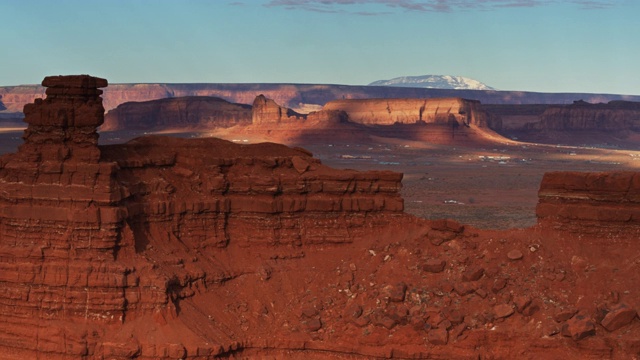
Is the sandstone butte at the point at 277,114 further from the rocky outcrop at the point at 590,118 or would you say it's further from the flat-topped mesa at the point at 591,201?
the flat-topped mesa at the point at 591,201

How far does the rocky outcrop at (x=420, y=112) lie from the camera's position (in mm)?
155250

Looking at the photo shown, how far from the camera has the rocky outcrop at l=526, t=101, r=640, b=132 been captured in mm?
171125

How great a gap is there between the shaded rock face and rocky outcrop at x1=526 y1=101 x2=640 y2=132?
496ft

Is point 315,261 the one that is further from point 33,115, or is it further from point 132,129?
point 132,129

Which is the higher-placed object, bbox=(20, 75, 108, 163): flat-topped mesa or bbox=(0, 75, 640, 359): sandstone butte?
bbox=(20, 75, 108, 163): flat-topped mesa

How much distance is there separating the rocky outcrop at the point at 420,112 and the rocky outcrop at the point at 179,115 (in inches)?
751

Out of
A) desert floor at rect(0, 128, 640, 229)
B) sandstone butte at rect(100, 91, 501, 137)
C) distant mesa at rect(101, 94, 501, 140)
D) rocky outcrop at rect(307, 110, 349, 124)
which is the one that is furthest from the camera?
sandstone butte at rect(100, 91, 501, 137)

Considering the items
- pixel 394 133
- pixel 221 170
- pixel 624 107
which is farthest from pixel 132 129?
pixel 221 170

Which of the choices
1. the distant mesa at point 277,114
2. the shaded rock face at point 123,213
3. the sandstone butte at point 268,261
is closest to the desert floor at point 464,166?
the distant mesa at point 277,114

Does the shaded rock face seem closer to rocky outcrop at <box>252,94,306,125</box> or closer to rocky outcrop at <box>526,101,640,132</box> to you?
rocky outcrop at <box>252,94,306,125</box>

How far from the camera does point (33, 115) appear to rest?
22703 mm

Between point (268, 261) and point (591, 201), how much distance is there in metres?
7.89

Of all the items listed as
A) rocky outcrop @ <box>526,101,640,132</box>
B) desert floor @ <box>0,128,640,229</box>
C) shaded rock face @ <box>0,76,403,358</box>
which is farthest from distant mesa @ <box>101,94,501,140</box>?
shaded rock face @ <box>0,76,403,358</box>

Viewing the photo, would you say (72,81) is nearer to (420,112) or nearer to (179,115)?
(420,112)
